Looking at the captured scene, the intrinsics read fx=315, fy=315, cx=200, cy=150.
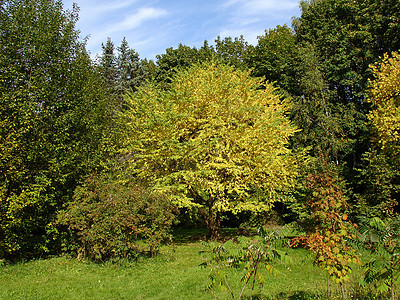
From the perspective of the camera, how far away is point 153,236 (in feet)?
30.3

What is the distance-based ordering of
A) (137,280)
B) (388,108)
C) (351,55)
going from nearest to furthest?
(137,280)
(388,108)
(351,55)

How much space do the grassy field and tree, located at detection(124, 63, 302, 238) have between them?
2911 millimetres

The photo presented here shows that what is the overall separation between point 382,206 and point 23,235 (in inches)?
519

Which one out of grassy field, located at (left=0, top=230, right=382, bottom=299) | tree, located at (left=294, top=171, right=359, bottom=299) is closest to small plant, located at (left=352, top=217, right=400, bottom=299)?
tree, located at (left=294, top=171, right=359, bottom=299)

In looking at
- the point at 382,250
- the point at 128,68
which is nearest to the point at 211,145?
the point at 382,250

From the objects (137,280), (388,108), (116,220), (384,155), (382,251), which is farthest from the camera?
(388,108)

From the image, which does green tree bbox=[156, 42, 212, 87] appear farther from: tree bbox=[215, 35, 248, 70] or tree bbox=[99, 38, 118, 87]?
tree bbox=[99, 38, 118, 87]

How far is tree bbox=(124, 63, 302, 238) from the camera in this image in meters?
11.7

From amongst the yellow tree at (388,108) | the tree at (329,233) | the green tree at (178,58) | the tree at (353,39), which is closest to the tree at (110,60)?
the green tree at (178,58)

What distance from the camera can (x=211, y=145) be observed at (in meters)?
11.8

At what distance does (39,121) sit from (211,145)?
5788mm

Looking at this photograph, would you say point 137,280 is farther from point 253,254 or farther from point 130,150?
point 130,150

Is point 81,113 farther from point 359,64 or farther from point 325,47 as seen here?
point 359,64

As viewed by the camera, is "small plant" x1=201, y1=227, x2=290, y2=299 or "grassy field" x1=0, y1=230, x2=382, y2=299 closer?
"small plant" x1=201, y1=227, x2=290, y2=299
